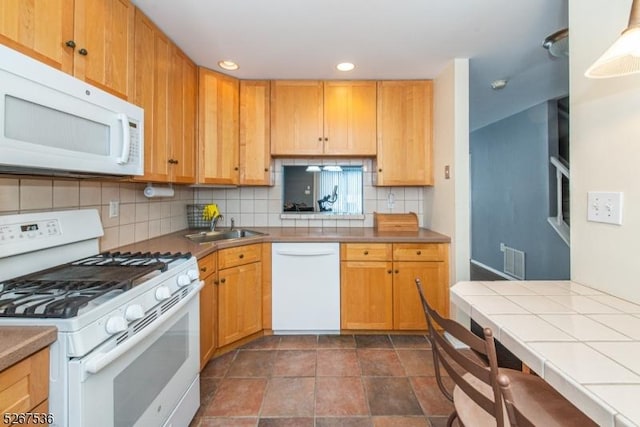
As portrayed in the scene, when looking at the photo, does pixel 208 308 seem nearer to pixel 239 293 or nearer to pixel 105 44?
pixel 239 293

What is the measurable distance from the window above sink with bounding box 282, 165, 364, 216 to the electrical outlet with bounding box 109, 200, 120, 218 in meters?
Result: 1.52

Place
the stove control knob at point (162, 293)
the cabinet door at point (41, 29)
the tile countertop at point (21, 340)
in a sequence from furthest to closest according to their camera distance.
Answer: the stove control knob at point (162, 293) < the cabinet door at point (41, 29) < the tile countertop at point (21, 340)

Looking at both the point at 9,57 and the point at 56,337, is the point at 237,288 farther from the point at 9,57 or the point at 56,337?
the point at 9,57

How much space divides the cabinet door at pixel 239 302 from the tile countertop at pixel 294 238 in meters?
0.24

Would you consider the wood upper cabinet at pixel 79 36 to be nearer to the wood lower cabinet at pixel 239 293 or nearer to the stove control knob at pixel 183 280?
the stove control knob at pixel 183 280

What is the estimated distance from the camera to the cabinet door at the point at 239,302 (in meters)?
2.24

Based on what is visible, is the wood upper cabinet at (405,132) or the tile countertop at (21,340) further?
the wood upper cabinet at (405,132)

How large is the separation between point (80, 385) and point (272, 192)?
237cm

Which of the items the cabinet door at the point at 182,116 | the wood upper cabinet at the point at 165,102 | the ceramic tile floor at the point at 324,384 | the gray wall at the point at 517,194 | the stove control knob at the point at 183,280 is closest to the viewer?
the stove control knob at the point at 183,280

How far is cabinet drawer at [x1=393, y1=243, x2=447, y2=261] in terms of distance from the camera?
2479 millimetres

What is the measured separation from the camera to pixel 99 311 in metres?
0.92

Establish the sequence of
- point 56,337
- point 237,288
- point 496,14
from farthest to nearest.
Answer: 1. point 237,288
2. point 496,14
3. point 56,337

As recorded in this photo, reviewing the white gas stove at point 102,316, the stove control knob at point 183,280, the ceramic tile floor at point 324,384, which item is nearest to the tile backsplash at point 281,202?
the ceramic tile floor at point 324,384

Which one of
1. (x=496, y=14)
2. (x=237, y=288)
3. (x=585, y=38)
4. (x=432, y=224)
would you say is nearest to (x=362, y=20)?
(x=496, y=14)
